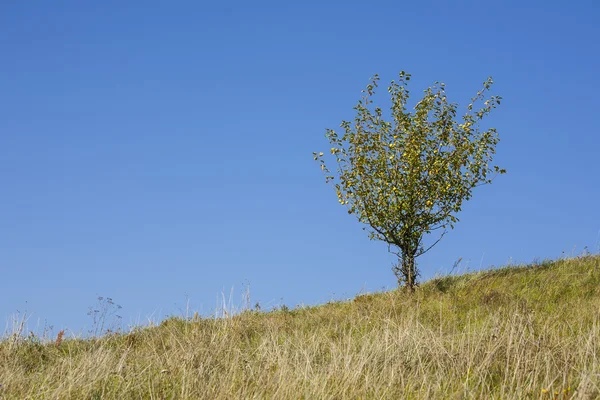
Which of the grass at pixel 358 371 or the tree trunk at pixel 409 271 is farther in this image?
the tree trunk at pixel 409 271

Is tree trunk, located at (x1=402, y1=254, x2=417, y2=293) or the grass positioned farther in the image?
tree trunk, located at (x1=402, y1=254, x2=417, y2=293)

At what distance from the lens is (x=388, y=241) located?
20766mm

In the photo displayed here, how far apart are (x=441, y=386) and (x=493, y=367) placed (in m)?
1.14

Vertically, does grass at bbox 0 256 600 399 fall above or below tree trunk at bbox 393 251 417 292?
below

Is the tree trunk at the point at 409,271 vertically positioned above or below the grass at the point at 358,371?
above

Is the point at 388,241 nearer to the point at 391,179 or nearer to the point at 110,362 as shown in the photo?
the point at 391,179

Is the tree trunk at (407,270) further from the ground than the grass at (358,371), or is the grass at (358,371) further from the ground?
the tree trunk at (407,270)

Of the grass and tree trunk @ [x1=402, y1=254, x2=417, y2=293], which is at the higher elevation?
tree trunk @ [x1=402, y1=254, x2=417, y2=293]

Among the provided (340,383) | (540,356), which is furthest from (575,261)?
(340,383)

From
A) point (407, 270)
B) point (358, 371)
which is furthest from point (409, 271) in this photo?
point (358, 371)

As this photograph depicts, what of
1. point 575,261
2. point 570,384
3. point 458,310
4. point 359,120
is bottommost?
point 570,384

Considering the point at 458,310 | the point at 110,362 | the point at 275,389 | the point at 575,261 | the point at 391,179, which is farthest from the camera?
the point at 575,261

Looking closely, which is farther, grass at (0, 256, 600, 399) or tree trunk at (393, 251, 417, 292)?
tree trunk at (393, 251, 417, 292)

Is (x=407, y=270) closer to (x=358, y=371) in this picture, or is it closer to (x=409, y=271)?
(x=409, y=271)
